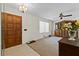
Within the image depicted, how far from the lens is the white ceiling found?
1.54m

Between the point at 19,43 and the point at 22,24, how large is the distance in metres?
0.38

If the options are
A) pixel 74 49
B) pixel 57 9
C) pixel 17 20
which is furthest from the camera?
pixel 17 20

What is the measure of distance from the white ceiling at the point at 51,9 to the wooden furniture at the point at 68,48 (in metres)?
0.49

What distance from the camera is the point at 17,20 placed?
1800 millimetres

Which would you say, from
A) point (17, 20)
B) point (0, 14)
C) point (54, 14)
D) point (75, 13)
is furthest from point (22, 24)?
point (75, 13)

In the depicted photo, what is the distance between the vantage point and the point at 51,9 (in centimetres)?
172

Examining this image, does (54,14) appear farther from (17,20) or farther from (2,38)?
(2,38)

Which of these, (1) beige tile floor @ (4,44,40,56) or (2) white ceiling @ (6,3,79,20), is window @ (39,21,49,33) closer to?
(2) white ceiling @ (6,3,79,20)

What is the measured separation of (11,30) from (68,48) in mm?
1090

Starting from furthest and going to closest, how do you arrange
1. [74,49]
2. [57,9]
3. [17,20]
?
1. [17,20]
2. [57,9]
3. [74,49]

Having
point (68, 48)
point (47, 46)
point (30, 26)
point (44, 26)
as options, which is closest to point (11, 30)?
point (30, 26)

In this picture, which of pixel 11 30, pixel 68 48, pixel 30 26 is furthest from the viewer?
pixel 30 26

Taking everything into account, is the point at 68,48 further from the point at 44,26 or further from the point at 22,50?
the point at 22,50

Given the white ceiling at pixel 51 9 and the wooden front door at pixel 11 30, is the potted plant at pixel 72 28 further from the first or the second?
the wooden front door at pixel 11 30
